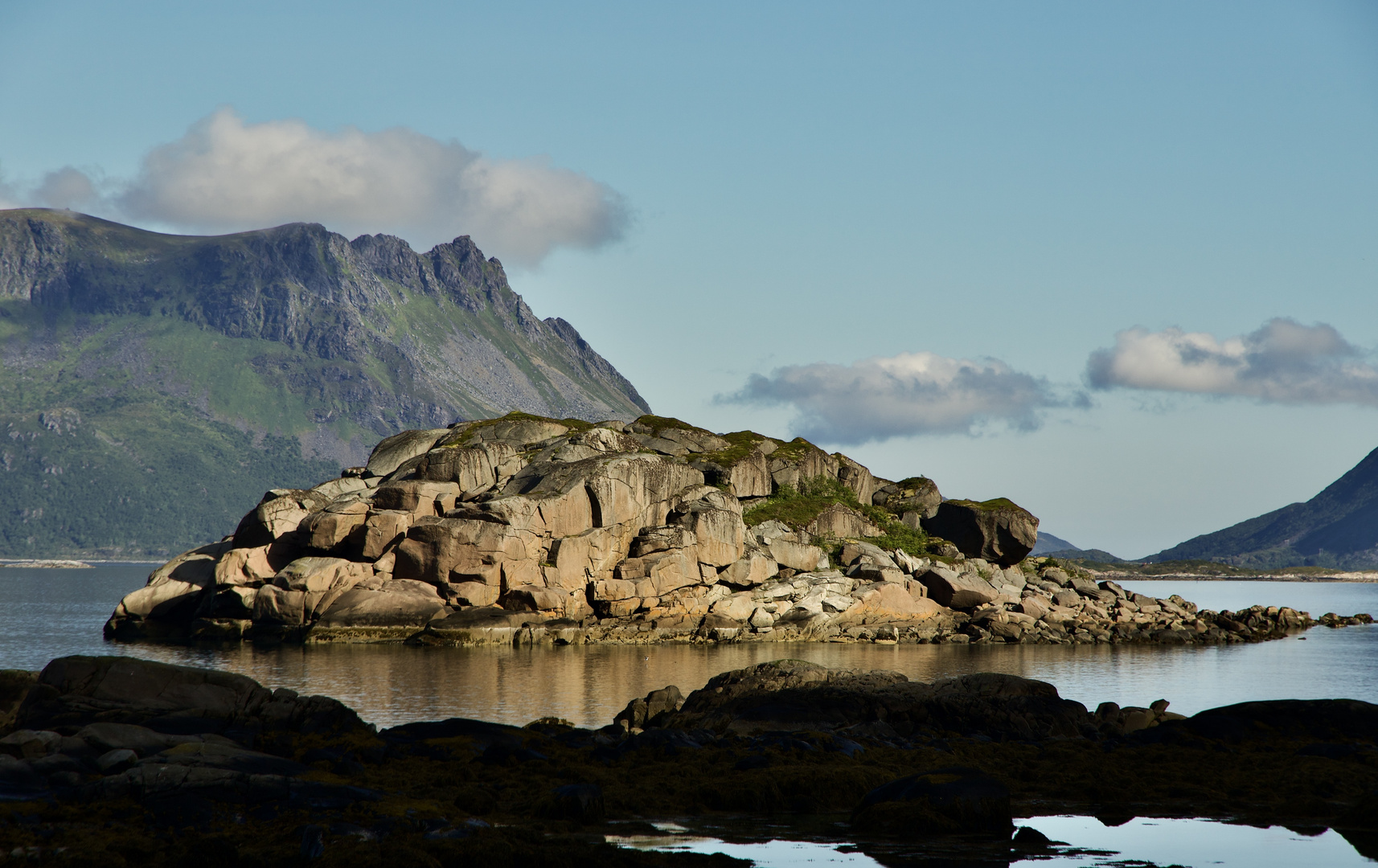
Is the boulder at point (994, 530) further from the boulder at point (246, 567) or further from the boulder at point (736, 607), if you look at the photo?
the boulder at point (246, 567)

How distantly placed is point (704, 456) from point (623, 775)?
61361 mm

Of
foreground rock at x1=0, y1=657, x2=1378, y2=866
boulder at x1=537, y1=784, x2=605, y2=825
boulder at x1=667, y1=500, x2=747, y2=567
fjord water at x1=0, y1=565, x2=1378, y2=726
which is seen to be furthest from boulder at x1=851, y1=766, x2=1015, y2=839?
boulder at x1=667, y1=500, x2=747, y2=567

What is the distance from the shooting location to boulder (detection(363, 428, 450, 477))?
77250 millimetres

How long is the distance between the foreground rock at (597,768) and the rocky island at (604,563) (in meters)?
30.9

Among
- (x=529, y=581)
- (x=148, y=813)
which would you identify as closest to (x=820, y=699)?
(x=148, y=813)

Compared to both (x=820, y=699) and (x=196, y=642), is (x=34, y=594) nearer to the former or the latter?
(x=196, y=642)

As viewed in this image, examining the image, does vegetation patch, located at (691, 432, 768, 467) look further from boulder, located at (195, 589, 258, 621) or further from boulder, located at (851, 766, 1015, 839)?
boulder, located at (851, 766, 1015, 839)

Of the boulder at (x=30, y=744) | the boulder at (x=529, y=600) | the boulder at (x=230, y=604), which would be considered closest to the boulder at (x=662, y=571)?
the boulder at (x=529, y=600)

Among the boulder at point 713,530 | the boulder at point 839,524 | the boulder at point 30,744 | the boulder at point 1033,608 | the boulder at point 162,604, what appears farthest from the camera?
the boulder at point 839,524

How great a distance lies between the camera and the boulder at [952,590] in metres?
77.6

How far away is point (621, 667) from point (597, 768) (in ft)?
93.1

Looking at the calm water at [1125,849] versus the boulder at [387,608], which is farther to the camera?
the boulder at [387,608]

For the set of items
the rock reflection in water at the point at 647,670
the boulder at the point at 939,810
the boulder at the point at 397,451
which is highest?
the boulder at the point at 397,451

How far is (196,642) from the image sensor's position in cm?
6112
